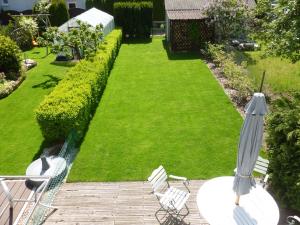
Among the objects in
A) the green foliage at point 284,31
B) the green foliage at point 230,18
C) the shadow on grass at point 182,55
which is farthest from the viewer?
the shadow on grass at point 182,55

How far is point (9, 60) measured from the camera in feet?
64.4

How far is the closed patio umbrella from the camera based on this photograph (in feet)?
19.7

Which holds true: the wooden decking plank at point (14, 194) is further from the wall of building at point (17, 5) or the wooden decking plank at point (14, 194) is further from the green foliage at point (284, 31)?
the wall of building at point (17, 5)

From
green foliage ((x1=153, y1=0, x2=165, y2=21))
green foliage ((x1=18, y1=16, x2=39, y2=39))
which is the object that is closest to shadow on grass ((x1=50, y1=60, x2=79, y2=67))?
green foliage ((x1=18, y1=16, x2=39, y2=39))

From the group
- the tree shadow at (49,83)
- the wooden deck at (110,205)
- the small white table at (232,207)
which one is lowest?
the wooden deck at (110,205)

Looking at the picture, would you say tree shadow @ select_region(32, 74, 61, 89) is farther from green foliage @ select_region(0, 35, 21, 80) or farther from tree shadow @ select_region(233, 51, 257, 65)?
tree shadow @ select_region(233, 51, 257, 65)

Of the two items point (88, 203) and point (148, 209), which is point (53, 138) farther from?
point (148, 209)

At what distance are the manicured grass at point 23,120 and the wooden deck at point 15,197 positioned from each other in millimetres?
1025

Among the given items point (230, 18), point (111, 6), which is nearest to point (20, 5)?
point (111, 6)

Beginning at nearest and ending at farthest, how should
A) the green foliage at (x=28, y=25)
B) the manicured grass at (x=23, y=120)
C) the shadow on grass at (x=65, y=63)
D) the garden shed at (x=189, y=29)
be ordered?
the manicured grass at (x=23, y=120) → the shadow on grass at (x=65, y=63) → the garden shed at (x=189, y=29) → the green foliage at (x=28, y=25)

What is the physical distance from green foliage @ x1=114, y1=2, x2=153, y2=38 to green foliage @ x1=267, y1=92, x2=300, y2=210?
21.8 m

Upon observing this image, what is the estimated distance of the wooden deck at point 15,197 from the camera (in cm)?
844

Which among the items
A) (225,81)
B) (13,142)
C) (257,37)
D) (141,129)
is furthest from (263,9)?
(13,142)

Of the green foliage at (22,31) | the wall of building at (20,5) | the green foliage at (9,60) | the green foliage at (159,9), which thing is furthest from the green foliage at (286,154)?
the wall of building at (20,5)
